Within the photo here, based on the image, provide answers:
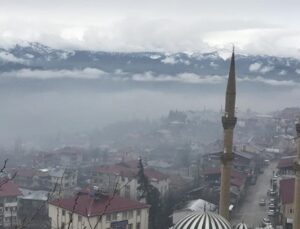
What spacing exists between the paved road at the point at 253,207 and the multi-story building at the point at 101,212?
3416 mm

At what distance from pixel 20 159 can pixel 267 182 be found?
69.3 feet

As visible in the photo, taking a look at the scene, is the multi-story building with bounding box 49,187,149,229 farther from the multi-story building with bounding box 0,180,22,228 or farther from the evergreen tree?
the multi-story building with bounding box 0,180,22,228

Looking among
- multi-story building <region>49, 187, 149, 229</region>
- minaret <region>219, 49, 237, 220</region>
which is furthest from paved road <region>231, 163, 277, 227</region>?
minaret <region>219, 49, 237, 220</region>

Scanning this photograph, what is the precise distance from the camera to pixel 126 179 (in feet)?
79.8

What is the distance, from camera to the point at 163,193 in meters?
24.8

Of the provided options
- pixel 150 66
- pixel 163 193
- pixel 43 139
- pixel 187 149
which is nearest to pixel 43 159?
pixel 187 149

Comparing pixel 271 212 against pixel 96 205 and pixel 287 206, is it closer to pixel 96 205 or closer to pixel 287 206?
pixel 287 206

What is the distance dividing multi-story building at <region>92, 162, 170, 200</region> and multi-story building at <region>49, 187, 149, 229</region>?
4.60 m

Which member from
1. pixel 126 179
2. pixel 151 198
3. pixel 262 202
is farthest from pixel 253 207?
pixel 126 179

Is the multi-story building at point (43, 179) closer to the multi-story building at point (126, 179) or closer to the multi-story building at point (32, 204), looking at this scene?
the multi-story building at point (126, 179)

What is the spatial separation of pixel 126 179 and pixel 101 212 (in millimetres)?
9015

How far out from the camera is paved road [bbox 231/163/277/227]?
19625 mm

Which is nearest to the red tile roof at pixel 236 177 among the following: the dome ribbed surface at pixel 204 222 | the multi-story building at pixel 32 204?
the multi-story building at pixel 32 204

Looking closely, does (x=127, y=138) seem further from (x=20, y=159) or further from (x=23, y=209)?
(x=23, y=209)
